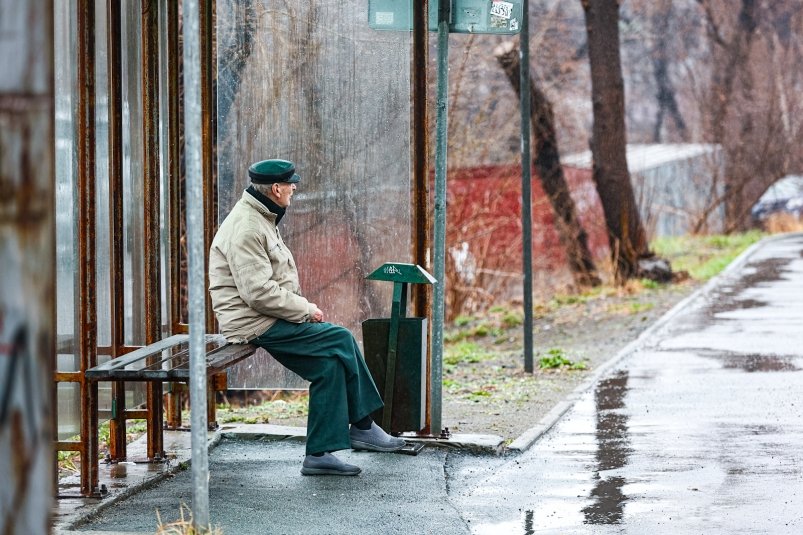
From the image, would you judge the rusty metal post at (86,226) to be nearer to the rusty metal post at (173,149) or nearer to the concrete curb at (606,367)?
the rusty metal post at (173,149)

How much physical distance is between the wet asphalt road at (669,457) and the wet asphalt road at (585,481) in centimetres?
1

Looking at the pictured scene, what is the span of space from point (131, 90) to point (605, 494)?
3.50 metres

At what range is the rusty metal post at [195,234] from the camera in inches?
192

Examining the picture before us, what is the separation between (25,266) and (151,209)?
199 inches

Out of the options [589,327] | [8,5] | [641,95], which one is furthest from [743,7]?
[8,5]

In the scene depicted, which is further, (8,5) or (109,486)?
(109,486)

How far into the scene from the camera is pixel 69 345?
24.0 ft

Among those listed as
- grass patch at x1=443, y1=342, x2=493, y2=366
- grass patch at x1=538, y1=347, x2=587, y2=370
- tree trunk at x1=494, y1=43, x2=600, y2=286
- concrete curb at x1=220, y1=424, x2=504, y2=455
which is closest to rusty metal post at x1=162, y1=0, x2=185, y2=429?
concrete curb at x1=220, y1=424, x2=504, y2=455

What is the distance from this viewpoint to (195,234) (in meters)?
4.99

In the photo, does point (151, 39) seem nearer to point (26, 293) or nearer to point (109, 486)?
point (109, 486)

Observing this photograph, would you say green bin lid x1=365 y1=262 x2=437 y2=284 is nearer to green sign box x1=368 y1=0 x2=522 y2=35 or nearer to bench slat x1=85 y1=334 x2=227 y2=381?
bench slat x1=85 y1=334 x2=227 y2=381

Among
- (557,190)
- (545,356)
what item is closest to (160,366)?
(545,356)

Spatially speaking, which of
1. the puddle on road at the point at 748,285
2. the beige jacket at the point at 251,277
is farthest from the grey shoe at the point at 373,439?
the puddle on road at the point at 748,285

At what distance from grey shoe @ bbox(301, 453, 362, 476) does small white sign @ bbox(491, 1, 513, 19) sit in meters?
2.93
